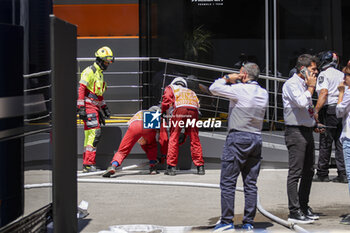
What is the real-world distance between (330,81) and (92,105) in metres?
3.99

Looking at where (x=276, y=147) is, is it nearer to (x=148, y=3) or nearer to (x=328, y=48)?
(x=328, y=48)

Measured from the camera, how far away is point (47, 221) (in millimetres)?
5867

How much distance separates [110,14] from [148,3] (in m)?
0.89

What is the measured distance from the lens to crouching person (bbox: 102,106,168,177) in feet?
35.6

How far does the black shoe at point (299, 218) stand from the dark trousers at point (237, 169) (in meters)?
0.72

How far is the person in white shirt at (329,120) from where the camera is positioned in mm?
9930

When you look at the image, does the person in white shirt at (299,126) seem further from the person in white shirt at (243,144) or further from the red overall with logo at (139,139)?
the red overall with logo at (139,139)

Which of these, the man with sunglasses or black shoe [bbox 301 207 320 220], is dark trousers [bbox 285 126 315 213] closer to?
black shoe [bbox 301 207 320 220]

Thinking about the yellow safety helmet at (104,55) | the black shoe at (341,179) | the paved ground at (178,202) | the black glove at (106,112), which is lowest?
the paved ground at (178,202)

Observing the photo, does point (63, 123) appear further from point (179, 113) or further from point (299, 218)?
point (179, 113)

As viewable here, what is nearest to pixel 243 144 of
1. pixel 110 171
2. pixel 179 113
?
pixel 179 113

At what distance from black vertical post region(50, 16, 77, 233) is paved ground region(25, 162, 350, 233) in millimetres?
196

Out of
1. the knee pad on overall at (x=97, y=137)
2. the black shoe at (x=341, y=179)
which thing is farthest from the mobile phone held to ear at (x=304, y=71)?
the knee pad on overall at (x=97, y=137)

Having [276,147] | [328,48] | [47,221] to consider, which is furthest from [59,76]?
[328,48]
